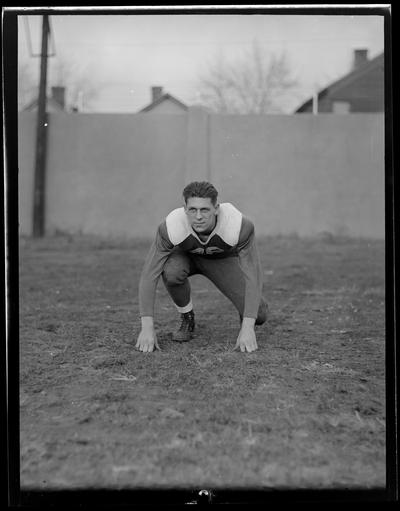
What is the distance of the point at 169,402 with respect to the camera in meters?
2.24

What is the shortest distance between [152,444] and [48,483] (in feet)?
1.12

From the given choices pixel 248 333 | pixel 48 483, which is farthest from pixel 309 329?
pixel 48 483

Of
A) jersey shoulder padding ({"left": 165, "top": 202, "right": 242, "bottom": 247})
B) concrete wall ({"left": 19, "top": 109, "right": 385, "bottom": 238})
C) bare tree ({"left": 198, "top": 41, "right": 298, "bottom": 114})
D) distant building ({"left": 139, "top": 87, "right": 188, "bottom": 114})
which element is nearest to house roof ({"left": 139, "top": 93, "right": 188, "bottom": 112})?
distant building ({"left": 139, "top": 87, "right": 188, "bottom": 114})

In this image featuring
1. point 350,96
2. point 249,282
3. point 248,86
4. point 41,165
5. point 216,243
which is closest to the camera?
point 249,282

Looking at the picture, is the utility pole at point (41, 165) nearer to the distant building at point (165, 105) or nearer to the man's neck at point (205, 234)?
the distant building at point (165, 105)

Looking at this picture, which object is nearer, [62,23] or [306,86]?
[62,23]

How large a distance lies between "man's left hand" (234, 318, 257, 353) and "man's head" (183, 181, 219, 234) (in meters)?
0.50

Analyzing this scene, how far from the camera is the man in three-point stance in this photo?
2744mm

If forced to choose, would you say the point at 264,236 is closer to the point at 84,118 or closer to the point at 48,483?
the point at 84,118

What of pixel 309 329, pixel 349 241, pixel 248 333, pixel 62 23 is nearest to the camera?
pixel 62 23

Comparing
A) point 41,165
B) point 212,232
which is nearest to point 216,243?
point 212,232

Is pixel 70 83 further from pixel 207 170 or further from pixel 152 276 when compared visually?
pixel 152 276

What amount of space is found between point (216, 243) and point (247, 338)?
1.60ft

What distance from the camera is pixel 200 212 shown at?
8.96 feet
